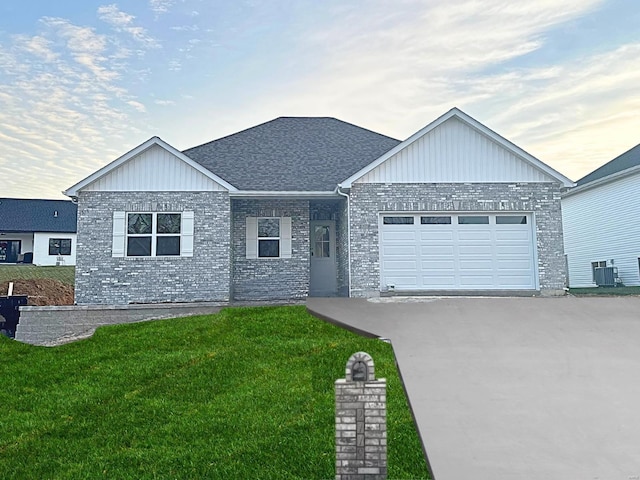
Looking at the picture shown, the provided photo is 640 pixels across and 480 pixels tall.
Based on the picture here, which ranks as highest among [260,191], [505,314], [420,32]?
[420,32]

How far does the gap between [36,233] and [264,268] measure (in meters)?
29.6

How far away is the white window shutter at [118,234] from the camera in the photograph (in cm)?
1450

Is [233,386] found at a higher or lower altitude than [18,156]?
lower

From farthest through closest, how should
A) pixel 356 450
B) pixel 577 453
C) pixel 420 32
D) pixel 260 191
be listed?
pixel 260 191 → pixel 420 32 → pixel 577 453 → pixel 356 450

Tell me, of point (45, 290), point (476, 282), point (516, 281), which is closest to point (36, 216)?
point (45, 290)

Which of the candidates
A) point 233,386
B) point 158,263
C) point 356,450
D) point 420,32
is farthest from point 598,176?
point 356,450

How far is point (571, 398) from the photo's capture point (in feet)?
18.1

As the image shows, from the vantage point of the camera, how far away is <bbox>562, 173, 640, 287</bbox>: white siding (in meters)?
19.7

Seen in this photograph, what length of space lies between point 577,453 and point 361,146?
15207 millimetres

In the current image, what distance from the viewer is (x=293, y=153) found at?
711 inches

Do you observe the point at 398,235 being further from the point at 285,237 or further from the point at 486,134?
the point at 486,134

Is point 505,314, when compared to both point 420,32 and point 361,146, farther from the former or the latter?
point 361,146

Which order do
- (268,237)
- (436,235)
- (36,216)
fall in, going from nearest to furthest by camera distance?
1. (436,235)
2. (268,237)
3. (36,216)

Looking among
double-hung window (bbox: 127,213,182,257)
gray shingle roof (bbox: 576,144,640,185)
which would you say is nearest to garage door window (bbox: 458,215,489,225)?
double-hung window (bbox: 127,213,182,257)
